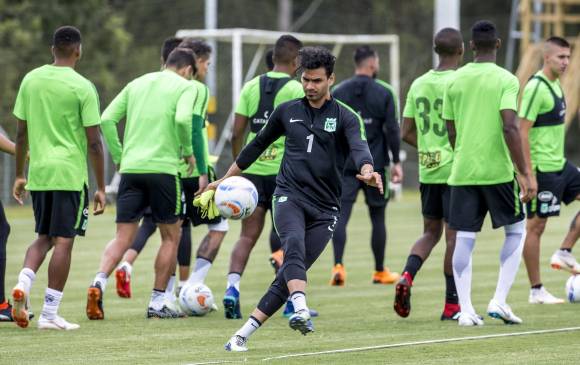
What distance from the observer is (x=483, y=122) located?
386 inches

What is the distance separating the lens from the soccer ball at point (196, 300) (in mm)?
10828

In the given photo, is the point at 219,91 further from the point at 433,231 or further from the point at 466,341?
the point at 466,341

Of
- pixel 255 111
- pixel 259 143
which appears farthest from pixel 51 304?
pixel 255 111

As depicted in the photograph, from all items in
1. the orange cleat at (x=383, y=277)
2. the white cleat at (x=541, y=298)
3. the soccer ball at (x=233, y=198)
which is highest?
the soccer ball at (x=233, y=198)

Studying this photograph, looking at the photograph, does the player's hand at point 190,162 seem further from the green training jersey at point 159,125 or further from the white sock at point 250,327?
the white sock at point 250,327

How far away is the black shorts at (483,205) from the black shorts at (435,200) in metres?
0.66

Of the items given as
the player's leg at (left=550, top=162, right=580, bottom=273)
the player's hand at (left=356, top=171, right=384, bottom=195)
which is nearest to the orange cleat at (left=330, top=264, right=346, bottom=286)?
the player's leg at (left=550, top=162, right=580, bottom=273)

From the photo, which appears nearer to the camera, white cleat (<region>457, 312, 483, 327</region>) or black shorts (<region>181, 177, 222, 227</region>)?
white cleat (<region>457, 312, 483, 327</region>)

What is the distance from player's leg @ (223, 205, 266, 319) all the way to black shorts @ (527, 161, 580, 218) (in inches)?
96.5

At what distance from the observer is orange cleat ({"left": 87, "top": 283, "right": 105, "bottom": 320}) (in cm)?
1052

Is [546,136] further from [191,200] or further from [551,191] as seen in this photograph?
[191,200]

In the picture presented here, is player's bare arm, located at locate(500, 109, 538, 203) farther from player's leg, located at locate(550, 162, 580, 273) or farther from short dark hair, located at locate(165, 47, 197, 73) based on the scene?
short dark hair, located at locate(165, 47, 197, 73)

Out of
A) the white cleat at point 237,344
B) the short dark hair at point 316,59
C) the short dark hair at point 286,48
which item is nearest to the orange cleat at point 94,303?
the white cleat at point 237,344

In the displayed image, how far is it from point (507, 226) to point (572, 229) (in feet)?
8.60
